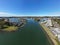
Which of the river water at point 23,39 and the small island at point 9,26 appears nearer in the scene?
the river water at point 23,39

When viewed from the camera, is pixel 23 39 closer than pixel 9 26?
Yes

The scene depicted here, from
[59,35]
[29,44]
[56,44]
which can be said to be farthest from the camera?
[59,35]

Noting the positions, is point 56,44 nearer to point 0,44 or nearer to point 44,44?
point 44,44

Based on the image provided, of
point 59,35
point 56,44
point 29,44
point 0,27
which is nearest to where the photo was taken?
point 56,44

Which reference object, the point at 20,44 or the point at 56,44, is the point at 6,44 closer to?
the point at 20,44

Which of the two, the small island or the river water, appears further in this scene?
A: the small island

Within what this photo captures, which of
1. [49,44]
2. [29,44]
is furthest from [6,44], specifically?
[49,44]

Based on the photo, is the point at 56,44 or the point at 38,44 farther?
the point at 38,44

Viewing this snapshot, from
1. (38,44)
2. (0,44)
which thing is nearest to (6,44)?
(0,44)

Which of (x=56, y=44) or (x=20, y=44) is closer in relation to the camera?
(x=56, y=44)

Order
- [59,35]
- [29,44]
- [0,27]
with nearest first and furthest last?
[29,44] < [59,35] < [0,27]
